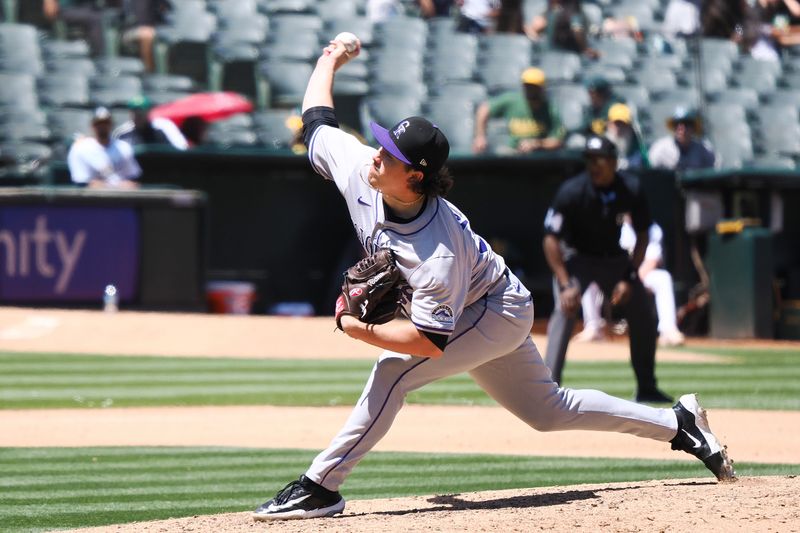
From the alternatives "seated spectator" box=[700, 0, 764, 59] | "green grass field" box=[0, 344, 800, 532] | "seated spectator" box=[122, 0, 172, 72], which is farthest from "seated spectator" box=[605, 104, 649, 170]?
"seated spectator" box=[122, 0, 172, 72]

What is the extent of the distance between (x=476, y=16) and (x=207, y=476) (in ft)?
40.1

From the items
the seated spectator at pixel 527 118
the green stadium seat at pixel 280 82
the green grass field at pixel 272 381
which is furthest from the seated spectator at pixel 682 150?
the green stadium seat at pixel 280 82

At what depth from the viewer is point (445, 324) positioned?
484 cm

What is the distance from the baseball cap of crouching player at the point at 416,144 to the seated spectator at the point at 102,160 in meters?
9.22

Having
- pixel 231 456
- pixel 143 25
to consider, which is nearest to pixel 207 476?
pixel 231 456

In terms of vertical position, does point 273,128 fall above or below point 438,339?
above

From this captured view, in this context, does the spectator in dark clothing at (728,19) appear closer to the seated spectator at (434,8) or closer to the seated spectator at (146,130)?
the seated spectator at (434,8)

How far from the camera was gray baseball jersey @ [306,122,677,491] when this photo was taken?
486cm

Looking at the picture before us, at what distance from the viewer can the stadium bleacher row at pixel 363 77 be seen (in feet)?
52.2

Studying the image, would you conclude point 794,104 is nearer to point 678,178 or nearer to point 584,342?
point 678,178

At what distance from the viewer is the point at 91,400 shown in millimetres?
9805

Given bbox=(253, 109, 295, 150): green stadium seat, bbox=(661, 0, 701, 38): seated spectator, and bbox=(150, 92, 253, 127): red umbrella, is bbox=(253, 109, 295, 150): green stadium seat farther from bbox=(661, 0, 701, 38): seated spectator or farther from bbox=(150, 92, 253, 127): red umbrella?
bbox=(661, 0, 701, 38): seated spectator

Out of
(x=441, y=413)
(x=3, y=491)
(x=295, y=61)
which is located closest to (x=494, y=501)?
(x=3, y=491)

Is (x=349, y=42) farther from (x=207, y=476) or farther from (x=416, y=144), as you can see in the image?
(x=207, y=476)
